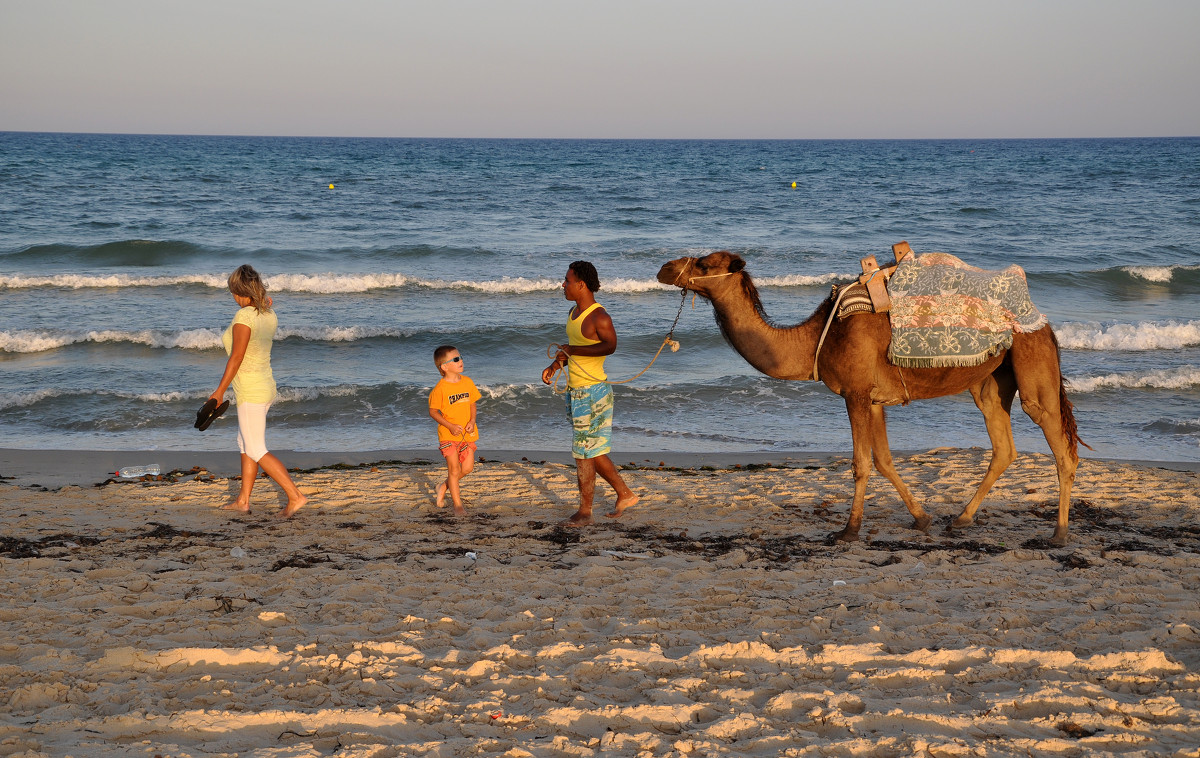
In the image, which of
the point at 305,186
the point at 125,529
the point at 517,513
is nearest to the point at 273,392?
the point at 125,529

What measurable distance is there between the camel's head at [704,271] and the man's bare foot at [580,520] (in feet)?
6.27

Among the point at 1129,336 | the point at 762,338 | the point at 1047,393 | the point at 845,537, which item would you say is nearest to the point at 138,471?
the point at 762,338

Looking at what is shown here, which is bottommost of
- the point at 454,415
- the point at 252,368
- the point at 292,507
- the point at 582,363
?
the point at 292,507

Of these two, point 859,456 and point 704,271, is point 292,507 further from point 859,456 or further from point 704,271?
point 859,456

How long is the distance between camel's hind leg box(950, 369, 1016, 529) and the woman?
514cm

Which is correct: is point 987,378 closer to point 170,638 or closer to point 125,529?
point 170,638

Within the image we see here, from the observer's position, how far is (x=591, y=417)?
21.0 ft

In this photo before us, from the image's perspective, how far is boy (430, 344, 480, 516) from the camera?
6.78 metres

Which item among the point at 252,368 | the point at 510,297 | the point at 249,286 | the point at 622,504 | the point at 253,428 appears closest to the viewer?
the point at 249,286

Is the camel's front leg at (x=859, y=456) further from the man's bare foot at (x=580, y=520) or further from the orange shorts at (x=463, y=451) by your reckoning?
the orange shorts at (x=463, y=451)

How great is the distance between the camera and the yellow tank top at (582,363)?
6.23m

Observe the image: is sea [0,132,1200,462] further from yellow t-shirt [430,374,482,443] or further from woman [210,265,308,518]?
woman [210,265,308,518]

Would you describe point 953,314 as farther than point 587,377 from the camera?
No

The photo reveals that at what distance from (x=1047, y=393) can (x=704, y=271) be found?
2485 millimetres
